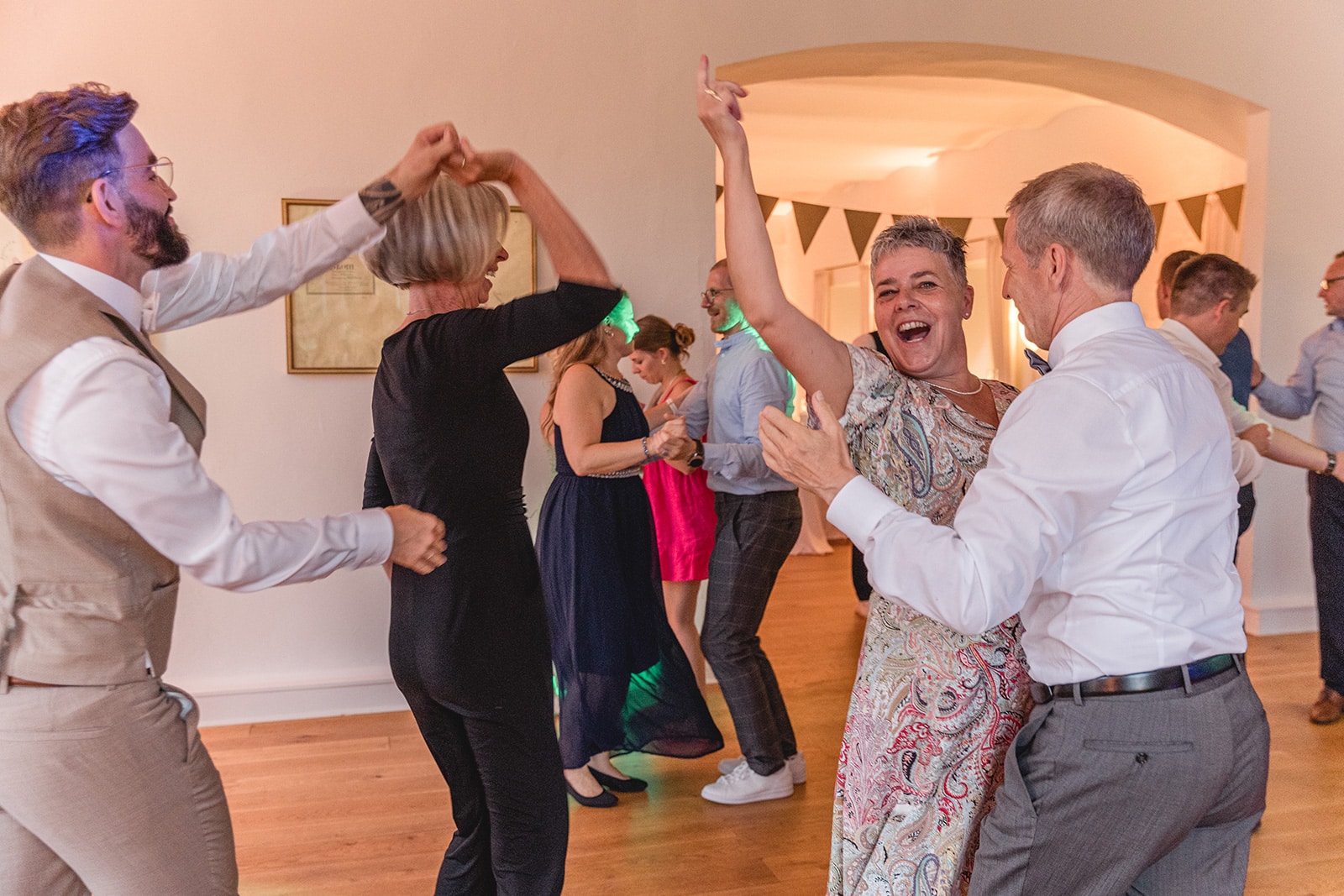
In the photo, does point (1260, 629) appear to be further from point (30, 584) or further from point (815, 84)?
point (30, 584)

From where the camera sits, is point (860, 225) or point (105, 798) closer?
point (105, 798)

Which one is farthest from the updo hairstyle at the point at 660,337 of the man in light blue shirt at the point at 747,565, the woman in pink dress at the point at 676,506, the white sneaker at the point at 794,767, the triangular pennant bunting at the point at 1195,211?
the triangular pennant bunting at the point at 1195,211

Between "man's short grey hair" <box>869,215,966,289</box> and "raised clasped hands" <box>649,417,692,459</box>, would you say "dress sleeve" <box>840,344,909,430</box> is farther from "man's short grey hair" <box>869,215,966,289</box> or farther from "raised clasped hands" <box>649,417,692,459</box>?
"raised clasped hands" <box>649,417,692,459</box>

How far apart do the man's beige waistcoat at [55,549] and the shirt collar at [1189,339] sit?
2777mm

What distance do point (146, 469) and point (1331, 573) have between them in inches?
171

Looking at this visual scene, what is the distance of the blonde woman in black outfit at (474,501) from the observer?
5.78 feet

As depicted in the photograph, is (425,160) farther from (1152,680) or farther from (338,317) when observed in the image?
(338,317)

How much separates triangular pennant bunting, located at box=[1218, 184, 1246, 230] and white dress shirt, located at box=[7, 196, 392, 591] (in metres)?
5.92

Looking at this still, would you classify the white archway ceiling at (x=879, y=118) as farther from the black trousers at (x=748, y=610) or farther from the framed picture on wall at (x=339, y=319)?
the black trousers at (x=748, y=610)

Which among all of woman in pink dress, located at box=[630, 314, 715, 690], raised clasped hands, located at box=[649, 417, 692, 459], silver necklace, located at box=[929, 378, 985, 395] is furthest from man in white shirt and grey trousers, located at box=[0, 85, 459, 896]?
woman in pink dress, located at box=[630, 314, 715, 690]

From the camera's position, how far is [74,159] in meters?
1.33

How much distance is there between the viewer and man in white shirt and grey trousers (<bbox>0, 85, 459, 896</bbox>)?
123 cm

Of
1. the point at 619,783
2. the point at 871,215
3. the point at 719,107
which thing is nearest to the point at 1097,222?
the point at 719,107

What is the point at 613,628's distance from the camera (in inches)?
127
